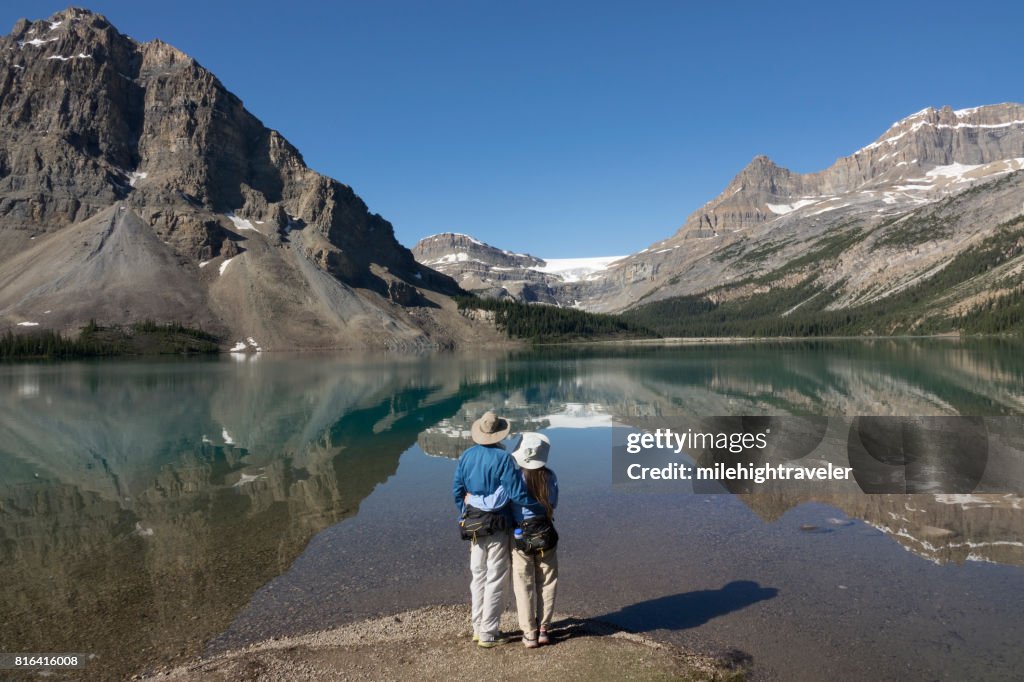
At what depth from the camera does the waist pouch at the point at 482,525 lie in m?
9.88

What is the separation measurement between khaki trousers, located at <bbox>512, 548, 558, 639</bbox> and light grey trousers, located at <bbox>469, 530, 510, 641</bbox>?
0.81 ft

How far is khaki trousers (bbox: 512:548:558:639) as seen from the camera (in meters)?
9.96

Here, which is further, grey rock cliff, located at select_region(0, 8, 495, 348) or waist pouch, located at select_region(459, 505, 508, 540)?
grey rock cliff, located at select_region(0, 8, 495, 348)

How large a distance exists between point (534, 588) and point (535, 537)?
33.2 inches

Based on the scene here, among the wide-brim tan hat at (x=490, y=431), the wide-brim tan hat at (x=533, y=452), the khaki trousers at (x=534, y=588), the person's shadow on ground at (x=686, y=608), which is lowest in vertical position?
the person's shadow on ground at (x=686, y=608)

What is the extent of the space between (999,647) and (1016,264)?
215540 millimetres

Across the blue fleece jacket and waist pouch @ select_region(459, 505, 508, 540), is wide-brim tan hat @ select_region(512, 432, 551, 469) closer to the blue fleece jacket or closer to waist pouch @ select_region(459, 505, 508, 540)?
the blue fleece jacket

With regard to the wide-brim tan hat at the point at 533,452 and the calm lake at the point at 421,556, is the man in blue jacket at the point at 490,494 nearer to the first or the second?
the wide-brim tan hat at the point at 533,452

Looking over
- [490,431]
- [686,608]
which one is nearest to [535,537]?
[490,431]

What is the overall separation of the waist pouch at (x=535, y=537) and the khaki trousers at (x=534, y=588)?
0.13 m

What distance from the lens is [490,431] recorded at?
1020cm

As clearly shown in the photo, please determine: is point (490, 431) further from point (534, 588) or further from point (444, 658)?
point (444, 658)

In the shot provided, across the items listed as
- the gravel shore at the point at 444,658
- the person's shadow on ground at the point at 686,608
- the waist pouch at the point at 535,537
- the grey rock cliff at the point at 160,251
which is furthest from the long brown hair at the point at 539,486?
the grey rock cliff at the point at 160,251

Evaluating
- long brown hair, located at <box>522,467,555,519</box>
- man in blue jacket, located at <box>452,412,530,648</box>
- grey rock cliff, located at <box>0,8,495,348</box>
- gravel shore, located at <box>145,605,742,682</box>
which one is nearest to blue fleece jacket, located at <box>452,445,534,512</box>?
man in blue jacket, located at <box>452,412,530,648</box>
